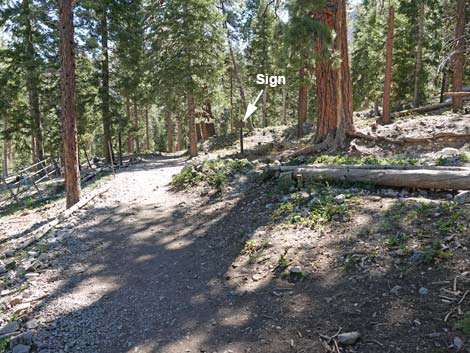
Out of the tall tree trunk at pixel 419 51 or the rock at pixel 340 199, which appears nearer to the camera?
the rock at pixel 340 199

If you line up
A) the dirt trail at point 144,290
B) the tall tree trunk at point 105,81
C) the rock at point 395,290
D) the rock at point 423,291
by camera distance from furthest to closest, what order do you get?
the tall tree trunk at point 105,81, the dirt trail at point 144,290, the rock at point 395,290, the rock at point 423,291

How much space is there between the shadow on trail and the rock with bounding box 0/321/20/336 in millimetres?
438

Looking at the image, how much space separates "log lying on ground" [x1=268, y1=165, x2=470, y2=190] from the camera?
606 cm

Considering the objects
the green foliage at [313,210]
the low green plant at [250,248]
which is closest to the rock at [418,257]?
the green foliage at [313,210]

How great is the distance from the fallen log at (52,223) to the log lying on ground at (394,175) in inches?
238

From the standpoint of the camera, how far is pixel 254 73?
29.4 meters

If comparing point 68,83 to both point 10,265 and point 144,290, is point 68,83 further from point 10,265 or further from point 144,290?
point 144,290

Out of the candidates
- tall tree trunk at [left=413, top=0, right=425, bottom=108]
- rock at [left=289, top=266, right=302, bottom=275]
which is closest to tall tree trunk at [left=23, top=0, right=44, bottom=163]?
rock at [left=289, top=266, right=302, bottom=275]

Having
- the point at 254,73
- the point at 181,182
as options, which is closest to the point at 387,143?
the point at 181,182

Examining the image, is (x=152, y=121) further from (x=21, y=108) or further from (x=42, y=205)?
(x=42, y=205)

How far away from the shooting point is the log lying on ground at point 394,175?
6058 mm

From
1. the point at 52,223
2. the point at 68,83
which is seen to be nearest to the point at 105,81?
the point at 68,83

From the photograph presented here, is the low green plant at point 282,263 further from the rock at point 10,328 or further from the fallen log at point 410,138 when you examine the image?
the fallen log at point 410,138

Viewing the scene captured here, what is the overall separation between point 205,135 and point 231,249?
2178 centimetres
